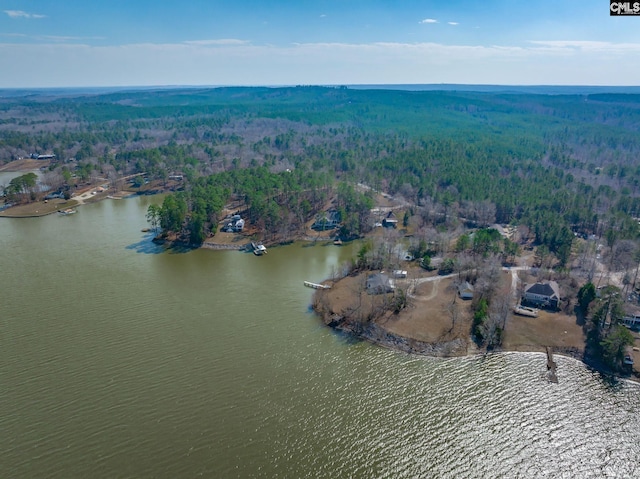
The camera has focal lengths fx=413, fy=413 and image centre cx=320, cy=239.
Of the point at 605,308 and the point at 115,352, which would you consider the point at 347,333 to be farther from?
the point at 605,308

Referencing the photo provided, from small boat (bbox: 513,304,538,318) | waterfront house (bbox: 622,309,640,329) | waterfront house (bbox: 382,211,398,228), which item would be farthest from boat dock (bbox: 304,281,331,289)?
waterfront house (bbox: 622,309,640,329)

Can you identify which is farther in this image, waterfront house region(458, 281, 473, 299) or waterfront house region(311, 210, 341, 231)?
waterfront house region(311, 210, 341, 231)

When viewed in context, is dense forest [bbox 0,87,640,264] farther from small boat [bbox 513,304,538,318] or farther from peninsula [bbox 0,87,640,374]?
small boat [bbox 513,304,538,318]

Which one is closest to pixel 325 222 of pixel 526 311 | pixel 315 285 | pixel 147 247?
pixel 315 285

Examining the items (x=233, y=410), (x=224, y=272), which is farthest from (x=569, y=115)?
(x=233, y=410)

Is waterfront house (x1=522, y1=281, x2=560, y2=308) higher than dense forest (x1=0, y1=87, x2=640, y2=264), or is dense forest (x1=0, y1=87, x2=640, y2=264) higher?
dense forest (x1=0, y1=87, x2=640, y2=264)

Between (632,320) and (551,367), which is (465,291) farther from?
(632,320)

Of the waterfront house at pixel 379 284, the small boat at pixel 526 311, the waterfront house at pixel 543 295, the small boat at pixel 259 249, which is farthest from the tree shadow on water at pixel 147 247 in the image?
the waterfront house at pixel 543 295

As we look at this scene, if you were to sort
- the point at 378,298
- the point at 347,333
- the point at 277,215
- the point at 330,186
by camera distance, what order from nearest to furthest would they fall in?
the point at 347,333 < the point at 378,298 < the point at 277,215 < the point at 330,186
